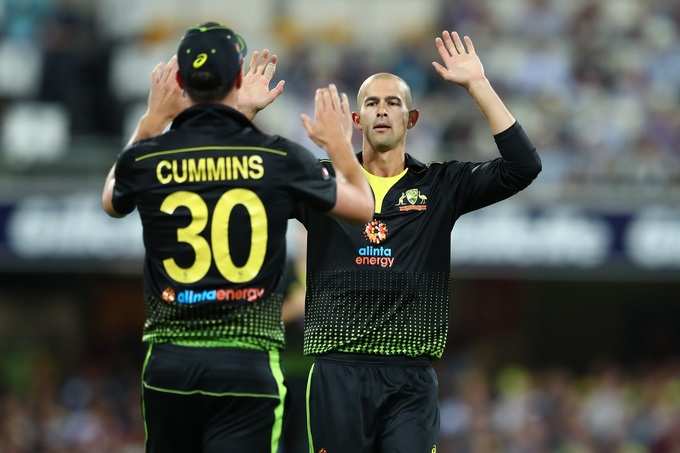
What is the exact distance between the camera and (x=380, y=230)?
278 inches

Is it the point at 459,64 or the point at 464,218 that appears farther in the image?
the point at 464,218

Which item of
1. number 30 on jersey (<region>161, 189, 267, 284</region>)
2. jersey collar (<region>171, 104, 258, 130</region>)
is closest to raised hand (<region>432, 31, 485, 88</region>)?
jersey collar (<region>171, 104, 258, 130</region>)

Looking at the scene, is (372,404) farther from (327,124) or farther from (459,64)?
(459,64)

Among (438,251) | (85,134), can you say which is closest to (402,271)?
(438,251)

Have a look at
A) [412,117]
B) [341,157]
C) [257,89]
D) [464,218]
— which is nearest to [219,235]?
[341,157]

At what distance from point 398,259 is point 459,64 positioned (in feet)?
3.37

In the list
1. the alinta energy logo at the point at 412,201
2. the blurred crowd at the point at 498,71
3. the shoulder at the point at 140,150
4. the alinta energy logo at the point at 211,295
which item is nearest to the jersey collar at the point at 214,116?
the shoulder at the point at 140,150

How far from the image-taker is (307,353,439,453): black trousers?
684 cm

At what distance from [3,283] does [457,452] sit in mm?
6520

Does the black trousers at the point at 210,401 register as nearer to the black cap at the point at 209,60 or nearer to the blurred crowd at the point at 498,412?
the black cap at the point at 209,60

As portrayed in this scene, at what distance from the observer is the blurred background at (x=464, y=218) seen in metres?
13.8

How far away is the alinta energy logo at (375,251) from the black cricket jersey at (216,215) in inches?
49.5

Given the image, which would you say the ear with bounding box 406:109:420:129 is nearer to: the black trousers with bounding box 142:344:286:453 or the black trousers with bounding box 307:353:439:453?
the black trousers with bounding box 307:353:439:453

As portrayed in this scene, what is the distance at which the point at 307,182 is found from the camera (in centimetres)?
573
